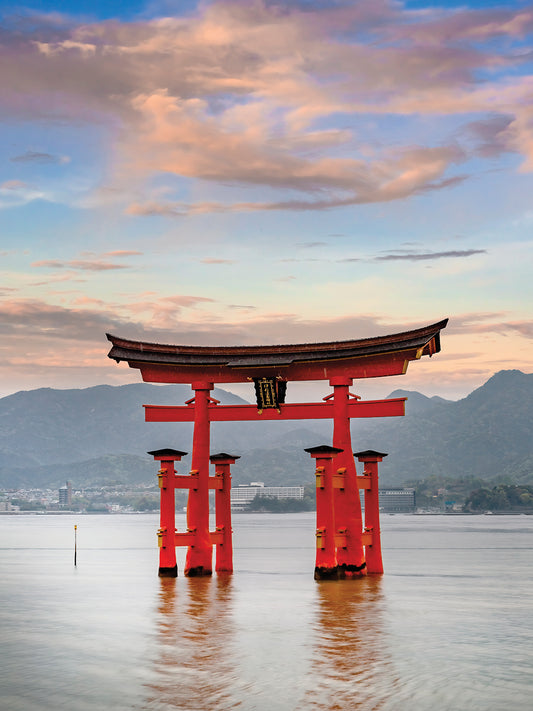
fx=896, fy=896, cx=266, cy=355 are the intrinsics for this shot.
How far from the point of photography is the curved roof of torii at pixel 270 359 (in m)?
26.7

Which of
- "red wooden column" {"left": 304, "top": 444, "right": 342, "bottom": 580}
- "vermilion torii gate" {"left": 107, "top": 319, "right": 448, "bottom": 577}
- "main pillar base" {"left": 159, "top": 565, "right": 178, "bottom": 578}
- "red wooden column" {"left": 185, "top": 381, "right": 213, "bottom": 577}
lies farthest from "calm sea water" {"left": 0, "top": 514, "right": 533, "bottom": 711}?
"vermilion torii gate" {"left": 107, "top": 319, "right": 448, "bottom": 577}

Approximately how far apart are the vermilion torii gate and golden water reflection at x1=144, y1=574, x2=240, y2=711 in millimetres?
1959

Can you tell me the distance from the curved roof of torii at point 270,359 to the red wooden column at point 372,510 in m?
3.17

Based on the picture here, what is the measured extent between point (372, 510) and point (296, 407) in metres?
4.12

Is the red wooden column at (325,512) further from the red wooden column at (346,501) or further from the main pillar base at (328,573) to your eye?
the red wooden column at (346,501)

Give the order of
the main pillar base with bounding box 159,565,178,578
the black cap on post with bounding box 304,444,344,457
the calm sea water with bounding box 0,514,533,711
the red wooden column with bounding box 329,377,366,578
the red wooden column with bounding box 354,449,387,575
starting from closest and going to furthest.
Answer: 1. the calm sea water with bounding box 0,514,533,711
2. the black cap on post with bounding box 304,444,344,457
3. the red wooden column with bounding box 329,377,366,578
4. the main pillar base with bounding box 159,565,178,578
5. the red wooden column with bounding box 354,449,387,575

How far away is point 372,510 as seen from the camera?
2886 centimetres

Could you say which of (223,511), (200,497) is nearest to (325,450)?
(200,497)

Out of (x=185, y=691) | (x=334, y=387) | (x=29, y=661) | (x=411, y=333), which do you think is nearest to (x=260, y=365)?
(x=334, y=387)

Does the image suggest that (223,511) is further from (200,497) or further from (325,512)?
(325,512)

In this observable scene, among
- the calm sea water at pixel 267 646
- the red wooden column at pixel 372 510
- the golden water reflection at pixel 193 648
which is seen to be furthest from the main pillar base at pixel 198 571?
the red wooden column at pixel 372 510

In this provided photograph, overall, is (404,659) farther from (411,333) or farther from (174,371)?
(174,371)

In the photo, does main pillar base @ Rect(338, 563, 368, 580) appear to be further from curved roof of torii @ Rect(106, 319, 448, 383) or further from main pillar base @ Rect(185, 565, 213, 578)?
curved roof of torii @ Rect(106, 319, 448, 383)

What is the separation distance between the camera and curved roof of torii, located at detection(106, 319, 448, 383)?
26.7 m
